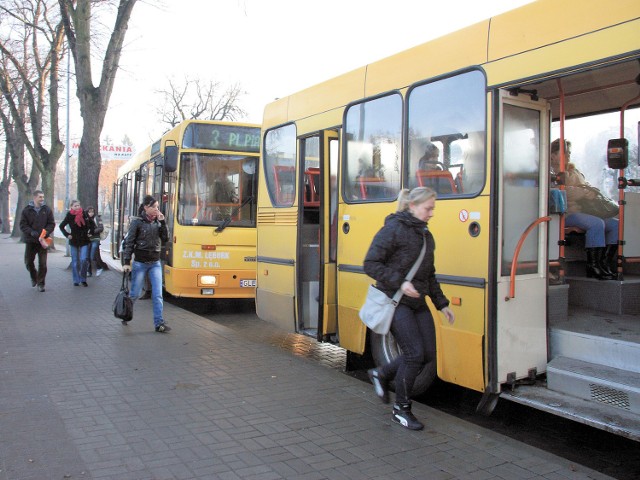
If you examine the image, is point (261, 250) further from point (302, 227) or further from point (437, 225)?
point (437, 225)

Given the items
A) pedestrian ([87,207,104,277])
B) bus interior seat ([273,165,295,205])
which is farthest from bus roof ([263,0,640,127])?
pedestrian ([87,207,104,277])

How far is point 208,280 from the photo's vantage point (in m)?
10.4

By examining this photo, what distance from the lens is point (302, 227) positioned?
717 cm

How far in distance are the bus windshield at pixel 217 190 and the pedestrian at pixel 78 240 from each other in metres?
4.64

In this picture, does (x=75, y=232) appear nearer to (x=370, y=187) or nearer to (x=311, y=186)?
(x=311, y=186)

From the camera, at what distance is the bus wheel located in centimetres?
542

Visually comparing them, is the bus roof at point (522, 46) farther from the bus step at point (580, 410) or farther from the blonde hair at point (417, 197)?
the bus step at point (580, 410)

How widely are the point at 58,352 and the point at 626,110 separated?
22.3 ft

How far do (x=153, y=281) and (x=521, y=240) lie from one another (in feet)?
18.0

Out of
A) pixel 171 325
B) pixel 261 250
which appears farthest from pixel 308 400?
pixel 171 325

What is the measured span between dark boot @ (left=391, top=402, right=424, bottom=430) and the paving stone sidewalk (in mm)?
57

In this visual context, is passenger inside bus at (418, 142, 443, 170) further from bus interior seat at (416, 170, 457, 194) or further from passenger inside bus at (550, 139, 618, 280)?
passenger inside bus at (550, 139, 618, 280)

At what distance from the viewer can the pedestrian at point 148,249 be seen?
8.42 meters

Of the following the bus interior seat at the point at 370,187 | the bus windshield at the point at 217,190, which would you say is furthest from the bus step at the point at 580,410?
the bus windshield at the point at 217,190
